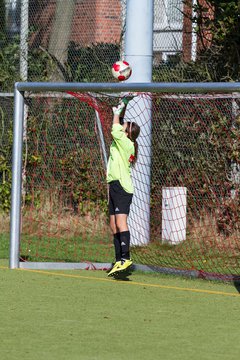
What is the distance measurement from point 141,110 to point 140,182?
0.80m

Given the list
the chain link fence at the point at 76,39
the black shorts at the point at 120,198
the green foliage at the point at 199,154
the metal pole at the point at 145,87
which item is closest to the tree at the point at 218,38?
the chain link fence at the point at 76,39

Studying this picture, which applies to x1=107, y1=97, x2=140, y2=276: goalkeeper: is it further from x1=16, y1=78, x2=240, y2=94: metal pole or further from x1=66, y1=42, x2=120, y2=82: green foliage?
x1=66, y1=42, x2=120, y2=82: green foliage

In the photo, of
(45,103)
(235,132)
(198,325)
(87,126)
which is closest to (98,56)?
(45,103)

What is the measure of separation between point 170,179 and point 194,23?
2.03m

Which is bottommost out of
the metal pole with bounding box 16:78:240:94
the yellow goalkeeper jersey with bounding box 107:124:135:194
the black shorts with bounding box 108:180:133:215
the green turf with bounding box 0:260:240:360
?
the green turf with bounding box 0:260:240:360

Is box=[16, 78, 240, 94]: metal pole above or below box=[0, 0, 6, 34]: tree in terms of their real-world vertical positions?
below

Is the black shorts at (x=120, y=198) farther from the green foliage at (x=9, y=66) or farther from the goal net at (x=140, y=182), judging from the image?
the green foliage at (x=9, y=66)

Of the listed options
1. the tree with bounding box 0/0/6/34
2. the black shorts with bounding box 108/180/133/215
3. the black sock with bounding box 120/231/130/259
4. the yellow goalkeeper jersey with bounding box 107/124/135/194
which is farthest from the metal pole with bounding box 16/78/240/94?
the tree with bounding box 0/0/6/34

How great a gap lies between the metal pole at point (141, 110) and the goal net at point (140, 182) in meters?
0.01

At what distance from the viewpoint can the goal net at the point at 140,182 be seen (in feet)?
36.3

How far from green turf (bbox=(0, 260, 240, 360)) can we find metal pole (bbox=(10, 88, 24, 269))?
264 millimetres

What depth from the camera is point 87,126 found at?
505 inches

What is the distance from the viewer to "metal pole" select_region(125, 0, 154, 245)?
12055 mm

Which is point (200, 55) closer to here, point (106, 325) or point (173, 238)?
point (173, 238)
